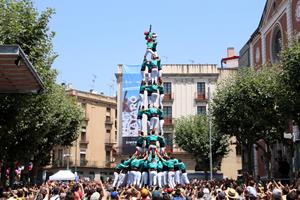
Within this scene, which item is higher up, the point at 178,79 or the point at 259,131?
the point at 178,79

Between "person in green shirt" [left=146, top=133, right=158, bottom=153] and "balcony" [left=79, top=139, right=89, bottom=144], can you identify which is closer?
"person in green shirt" [left=146, top=133, right=158, bottom=153]

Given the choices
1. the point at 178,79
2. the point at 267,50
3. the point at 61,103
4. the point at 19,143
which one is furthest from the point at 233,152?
the point at 19,143

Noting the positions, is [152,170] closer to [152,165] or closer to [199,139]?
[152,165]

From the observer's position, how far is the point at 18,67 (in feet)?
47.6

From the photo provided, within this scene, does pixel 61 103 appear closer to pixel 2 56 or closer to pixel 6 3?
pixel 6 3

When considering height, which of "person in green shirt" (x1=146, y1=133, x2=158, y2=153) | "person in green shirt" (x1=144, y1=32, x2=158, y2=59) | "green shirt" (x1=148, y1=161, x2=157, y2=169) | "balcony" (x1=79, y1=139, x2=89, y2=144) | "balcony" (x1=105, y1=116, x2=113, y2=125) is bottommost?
"green shirt" (x1=148, y1=161, x2=157, y2=169)

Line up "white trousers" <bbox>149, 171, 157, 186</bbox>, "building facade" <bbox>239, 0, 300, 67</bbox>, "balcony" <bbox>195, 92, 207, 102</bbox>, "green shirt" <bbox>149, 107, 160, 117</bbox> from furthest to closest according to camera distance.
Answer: "balcony" <bbox>195, 92, 207, 102</bbox>, "building facade" <bbox>239, 0, 300, 67</bbox>, "green shirt" <bbox>149, 107, 160, 117</bbox>, "white trousers" <bbox>149, 171, 157, 186</bbox>

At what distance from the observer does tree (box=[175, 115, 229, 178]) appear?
50.8 metres

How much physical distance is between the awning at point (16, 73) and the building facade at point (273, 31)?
77.8 ft

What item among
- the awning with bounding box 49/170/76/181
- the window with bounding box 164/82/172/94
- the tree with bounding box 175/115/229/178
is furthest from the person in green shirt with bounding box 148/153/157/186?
the window with bounding box 164/82/172/94

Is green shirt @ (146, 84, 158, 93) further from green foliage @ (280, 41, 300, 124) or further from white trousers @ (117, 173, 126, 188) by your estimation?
green foliage @ (280, 41, 300, 124)

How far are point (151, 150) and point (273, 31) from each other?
21.4 meters

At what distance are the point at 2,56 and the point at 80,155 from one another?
5757 centimetres

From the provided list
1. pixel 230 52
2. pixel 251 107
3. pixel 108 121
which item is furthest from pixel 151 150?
pixel 230 52
